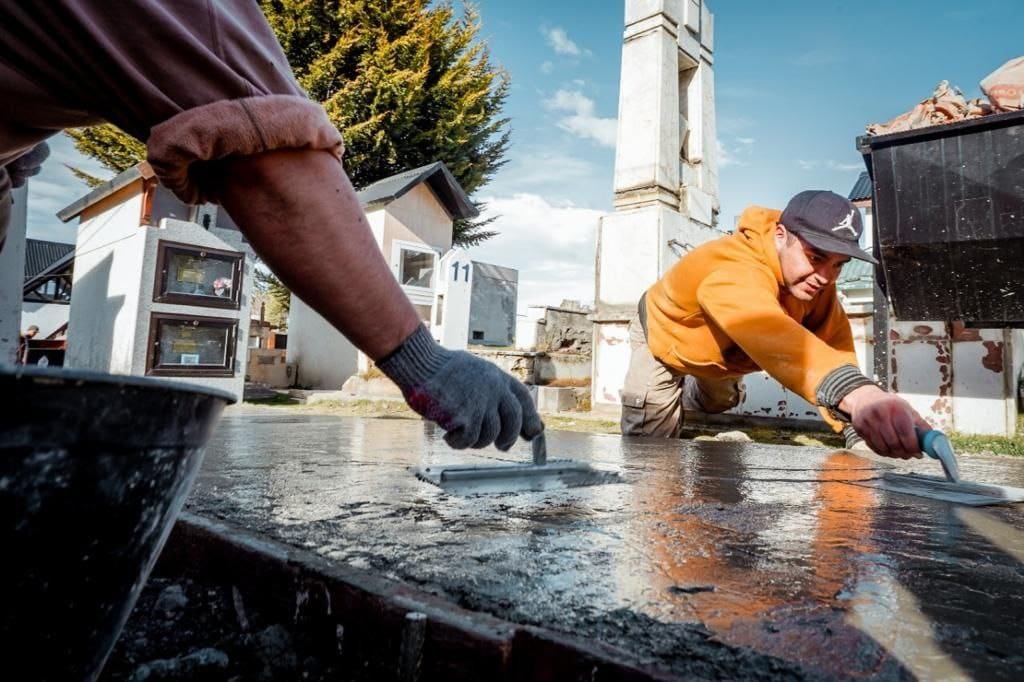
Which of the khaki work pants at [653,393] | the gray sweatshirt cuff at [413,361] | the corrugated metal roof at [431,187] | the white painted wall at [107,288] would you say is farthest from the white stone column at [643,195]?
the corrugated metal roof at [431,187]

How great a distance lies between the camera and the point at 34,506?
0.45 metres

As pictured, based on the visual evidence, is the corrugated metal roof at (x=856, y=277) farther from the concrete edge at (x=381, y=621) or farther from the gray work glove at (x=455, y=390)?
the concrete edge at (x=381, y=621)

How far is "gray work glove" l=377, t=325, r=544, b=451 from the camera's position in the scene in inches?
39.8

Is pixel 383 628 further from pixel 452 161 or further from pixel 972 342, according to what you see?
pixel 452 161

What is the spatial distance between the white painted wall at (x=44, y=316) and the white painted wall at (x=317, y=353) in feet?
38.7

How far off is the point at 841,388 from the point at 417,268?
11.9 metres

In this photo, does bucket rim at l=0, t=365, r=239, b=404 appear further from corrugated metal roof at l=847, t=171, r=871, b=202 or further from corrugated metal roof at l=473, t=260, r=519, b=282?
corrugated metal roof at l=473, t=260, r=519, b=282

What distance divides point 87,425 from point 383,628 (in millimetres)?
610

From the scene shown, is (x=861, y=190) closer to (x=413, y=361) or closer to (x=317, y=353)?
(x=317, y=353)

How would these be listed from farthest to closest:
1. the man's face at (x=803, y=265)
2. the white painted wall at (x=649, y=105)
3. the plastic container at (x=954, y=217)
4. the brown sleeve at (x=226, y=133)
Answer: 1. the white painted wall at (x=649, y=105)
2. the plastic container at (x=954, y=217)
3. the man's face at (x=803, y=265)
4. the brown sleeve at (x=226, y=133)

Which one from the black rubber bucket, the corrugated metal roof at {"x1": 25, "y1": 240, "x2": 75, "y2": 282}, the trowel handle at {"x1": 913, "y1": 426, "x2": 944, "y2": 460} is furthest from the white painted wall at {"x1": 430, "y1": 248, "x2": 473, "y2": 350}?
the corrugated metal roof at {"x1": 25, "y1": 240, "x2": 75, "y2": 282}

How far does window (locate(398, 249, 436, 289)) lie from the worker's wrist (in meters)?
11.4

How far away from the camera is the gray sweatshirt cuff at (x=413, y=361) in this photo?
0.99m

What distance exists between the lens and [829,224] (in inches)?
104
